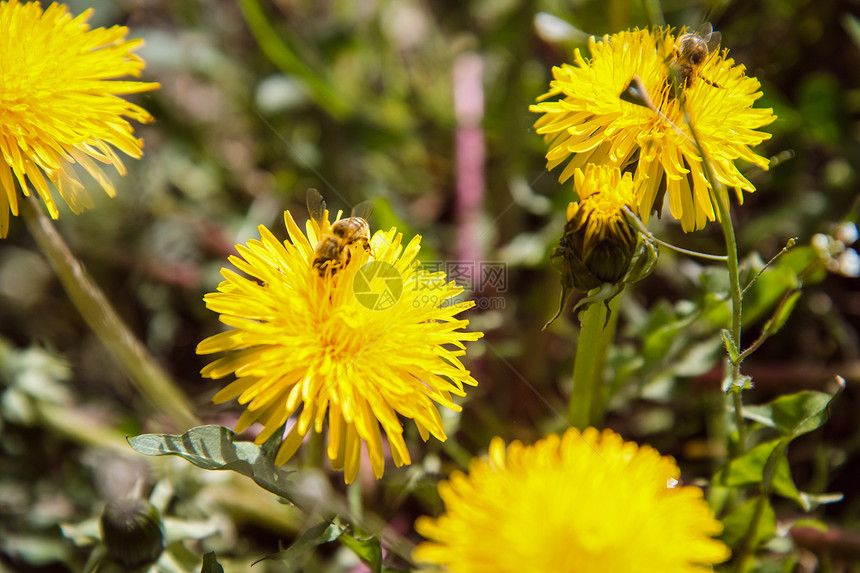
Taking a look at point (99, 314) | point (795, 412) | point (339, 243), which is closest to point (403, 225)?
point (339, 243)

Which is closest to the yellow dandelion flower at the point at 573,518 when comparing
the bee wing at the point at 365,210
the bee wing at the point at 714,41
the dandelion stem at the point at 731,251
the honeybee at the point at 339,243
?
the dandelion stem at the point at 731,251

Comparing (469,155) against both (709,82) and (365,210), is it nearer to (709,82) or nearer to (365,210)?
(365,210)

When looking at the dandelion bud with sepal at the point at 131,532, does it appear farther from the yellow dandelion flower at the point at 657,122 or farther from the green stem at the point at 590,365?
the yellow dandelion flower at the point at 657,122

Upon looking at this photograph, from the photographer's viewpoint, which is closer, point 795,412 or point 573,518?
point 573,518

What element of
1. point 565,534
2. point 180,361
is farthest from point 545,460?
point 180,361

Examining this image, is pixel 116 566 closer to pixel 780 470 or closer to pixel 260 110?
pixel 780 470

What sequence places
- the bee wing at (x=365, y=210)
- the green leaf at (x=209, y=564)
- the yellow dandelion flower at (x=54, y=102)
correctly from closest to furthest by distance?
1. the green leaf at (x=209, y=564)
2. the yellow dandelion flower at (x=54, y=102)
3. the bee wing at (x=365, y=210)
